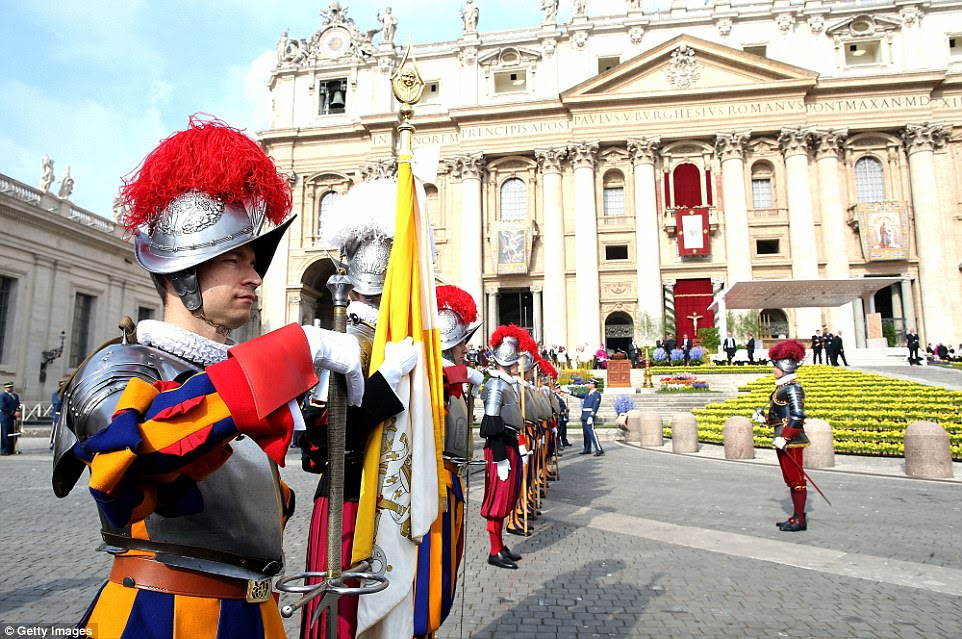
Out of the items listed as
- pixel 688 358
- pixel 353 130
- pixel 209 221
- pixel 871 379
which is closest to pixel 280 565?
pixel 209 221

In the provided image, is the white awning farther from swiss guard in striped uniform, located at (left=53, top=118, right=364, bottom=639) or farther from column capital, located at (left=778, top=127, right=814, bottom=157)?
swiss guard in striped uniform, located at (left=53, top=118, right=364, bottom=639)

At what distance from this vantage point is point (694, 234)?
35750 millimetres

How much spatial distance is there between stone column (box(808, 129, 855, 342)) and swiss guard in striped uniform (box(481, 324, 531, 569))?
34292mm

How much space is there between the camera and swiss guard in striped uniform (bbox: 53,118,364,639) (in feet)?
4.26

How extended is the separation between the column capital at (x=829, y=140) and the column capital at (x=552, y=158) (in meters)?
15.2

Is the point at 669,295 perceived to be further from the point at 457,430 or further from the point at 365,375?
the point at 365,375

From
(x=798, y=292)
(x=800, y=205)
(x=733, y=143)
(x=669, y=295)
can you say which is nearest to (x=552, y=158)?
(x=733, y=143)

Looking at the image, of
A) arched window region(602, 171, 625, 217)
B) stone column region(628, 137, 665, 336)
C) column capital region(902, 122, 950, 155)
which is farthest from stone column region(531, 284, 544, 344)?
column capital region(902, 122, 950, 155)

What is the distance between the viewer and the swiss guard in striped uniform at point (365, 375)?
2391 mm

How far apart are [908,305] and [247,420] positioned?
41.4 m

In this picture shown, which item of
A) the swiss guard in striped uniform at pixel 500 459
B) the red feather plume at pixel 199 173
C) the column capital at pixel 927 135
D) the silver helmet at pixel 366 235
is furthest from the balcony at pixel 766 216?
the red feather plume at pixel 199 173

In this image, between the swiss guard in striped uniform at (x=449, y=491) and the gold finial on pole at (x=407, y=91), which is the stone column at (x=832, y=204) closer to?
the swiss guard in striped uniform at (x=449, y=491)

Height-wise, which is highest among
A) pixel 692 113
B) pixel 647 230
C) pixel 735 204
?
pixel 692 113

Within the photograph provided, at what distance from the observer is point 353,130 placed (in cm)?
4103
